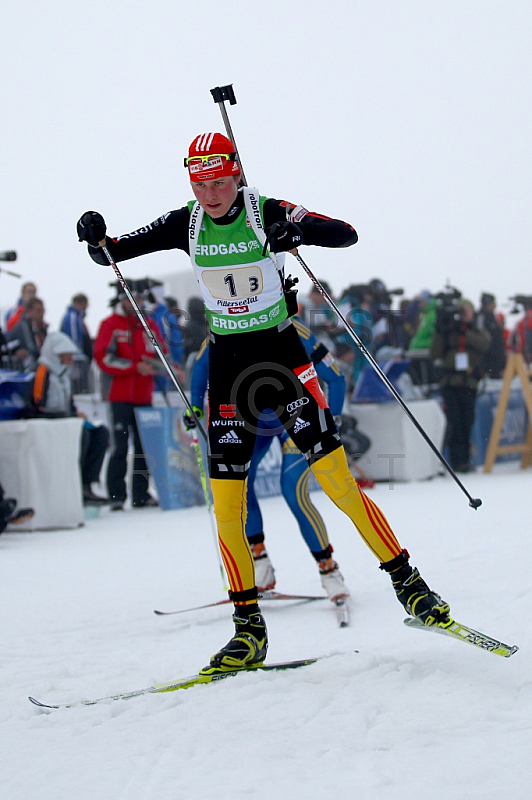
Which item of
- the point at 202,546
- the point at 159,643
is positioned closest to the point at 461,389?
the point at 202,546

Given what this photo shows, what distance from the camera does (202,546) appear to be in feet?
24.7

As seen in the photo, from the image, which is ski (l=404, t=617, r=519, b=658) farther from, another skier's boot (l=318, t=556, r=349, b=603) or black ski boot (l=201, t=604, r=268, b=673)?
another skier's boot (l=318, t=556, r=349, b=603)

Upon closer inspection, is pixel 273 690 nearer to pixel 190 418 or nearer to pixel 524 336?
pixel 190 418

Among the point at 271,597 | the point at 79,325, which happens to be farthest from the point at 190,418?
the point at 79,325

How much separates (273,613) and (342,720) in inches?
86.3

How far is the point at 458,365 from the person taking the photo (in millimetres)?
11555

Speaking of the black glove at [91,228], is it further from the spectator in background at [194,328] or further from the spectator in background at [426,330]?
the spectator in background at [426,330]

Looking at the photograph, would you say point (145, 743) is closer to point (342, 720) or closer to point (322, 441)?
point (342, 720)

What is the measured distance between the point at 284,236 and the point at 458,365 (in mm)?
8248

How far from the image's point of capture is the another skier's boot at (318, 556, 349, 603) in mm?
5035

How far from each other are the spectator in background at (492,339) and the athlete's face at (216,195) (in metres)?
8.49

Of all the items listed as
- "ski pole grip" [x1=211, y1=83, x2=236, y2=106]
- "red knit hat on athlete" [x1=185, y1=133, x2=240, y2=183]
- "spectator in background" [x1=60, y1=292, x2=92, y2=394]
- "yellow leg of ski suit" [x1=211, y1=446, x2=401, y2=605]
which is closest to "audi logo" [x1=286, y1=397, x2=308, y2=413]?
"yellow leg of ski suit" [x1=211, y1=446, x2=401, y2=605]

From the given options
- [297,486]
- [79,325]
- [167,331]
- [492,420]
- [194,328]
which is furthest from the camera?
[492,420]

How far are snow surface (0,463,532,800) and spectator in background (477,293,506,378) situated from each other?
18.0 ft
